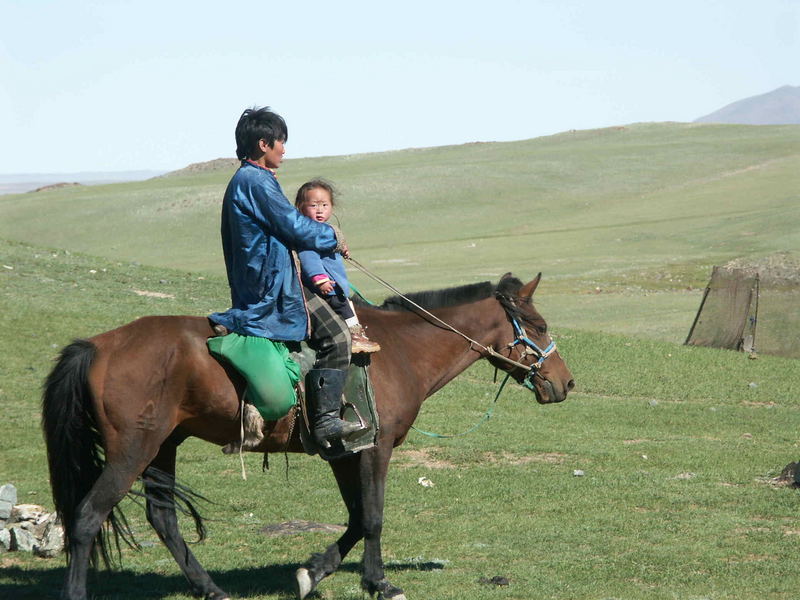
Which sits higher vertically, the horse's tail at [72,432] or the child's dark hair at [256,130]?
the child's dark hair at [256,130]

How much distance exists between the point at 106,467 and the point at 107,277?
725 inches

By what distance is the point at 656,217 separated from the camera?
54.8 metres

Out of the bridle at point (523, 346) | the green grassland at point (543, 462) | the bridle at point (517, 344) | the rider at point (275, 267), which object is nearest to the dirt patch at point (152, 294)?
the green grassland at point (543, 462)

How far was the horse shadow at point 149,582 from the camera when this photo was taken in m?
7.60

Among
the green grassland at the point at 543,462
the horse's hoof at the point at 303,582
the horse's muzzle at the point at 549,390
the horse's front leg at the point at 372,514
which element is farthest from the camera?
the horse's muzzle at the point at 549,390

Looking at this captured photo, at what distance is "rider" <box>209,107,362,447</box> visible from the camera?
693cm

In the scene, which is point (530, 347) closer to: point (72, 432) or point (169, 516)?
point (169, 516)

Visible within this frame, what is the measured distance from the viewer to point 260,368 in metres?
6.97

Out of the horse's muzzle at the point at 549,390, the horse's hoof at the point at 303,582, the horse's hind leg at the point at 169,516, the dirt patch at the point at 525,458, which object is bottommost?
the dirt patch at the point at 525,458

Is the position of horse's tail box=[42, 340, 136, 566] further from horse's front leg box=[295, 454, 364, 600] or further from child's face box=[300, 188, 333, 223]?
child's face box=[300, 188, 333, 223]

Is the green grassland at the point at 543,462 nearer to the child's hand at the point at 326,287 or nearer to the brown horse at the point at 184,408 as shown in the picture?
the brown horse at the point at 184,408

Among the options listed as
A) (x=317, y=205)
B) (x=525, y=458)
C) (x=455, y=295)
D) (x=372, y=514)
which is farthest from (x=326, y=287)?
(x=525, y=458)

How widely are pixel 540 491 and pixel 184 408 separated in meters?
5.13

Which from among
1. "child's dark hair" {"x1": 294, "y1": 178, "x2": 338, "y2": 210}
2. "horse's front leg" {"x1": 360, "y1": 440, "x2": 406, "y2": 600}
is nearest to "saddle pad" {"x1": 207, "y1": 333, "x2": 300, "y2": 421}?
"horse's front leg" {"x1": 360, "y1": 440, "x2": 406, "y2": 600}
